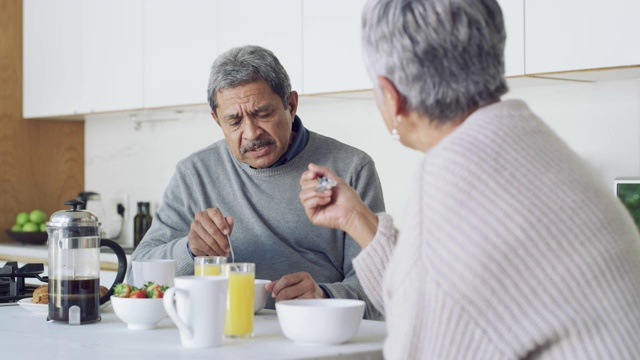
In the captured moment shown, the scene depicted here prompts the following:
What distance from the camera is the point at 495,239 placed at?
1234 mm

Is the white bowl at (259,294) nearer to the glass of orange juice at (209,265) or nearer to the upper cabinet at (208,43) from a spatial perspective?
the glass of orange juice at (209,265)

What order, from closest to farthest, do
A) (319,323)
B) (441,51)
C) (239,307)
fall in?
(441,51) → (319,323) → (239,307)

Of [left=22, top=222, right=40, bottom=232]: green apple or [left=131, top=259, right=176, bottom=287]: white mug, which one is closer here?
[left=131, top=259, right=176, bottom=287]: white mug

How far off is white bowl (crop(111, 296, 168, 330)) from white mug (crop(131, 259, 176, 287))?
245 millimetres

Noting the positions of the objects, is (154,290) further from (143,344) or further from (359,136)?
(359,136)

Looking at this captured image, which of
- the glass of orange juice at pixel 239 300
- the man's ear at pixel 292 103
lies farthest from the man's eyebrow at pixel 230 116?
the glass of orange juice at pixel 239 300

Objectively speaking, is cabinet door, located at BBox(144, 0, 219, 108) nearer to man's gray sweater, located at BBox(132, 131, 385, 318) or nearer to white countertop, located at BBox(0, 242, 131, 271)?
white countertop, located at BBox(0, 242, 131, 271)

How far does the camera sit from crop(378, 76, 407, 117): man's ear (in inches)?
55.7

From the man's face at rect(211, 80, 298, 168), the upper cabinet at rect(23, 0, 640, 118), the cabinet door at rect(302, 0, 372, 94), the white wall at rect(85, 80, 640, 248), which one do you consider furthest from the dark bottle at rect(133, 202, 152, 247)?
the man's face at rect(211, 80, 298, 168)

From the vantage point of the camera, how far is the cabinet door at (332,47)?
3336 mm

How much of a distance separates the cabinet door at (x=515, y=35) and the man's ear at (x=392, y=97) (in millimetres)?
1561

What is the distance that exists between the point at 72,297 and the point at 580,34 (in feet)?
5.61

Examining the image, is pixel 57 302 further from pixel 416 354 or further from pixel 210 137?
pixel 210 137

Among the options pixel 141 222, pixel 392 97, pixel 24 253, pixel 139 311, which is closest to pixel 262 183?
pixel 139 311
